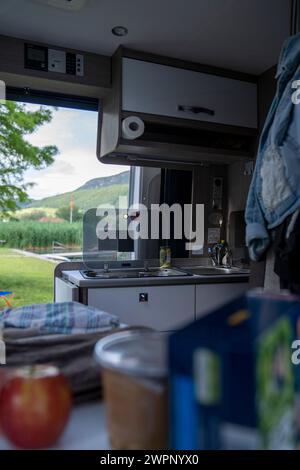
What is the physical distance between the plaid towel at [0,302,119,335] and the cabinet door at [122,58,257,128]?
64.7 inches

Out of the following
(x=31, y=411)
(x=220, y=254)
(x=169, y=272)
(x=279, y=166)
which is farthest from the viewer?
(x=220, y=254)

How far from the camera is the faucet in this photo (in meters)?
2.67

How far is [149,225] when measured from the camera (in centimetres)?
253

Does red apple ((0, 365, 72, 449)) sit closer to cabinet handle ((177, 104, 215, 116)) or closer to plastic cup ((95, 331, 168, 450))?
plastic cup ((95, 331, 168, 450))

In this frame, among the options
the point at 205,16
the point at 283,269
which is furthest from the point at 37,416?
the point at 205,16

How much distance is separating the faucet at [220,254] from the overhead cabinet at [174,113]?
61 centimetres

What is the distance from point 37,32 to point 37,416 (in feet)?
6.74

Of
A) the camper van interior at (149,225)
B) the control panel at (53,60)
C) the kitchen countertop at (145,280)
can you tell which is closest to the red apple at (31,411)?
the camper van interior at (149,225)

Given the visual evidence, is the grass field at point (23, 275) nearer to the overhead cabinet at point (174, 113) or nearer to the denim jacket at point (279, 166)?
the denim jacket at point (279, 166)

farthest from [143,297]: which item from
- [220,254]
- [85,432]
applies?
[85,432]

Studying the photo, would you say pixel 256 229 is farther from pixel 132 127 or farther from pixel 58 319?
pixel 132 127

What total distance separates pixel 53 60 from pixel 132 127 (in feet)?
1.82

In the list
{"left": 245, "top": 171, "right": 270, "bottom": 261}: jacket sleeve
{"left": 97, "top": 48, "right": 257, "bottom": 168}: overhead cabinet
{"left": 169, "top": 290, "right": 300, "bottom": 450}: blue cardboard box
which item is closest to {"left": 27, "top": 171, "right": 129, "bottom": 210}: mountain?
{"left": 97, "top": 48, "right": 257, "bottom": 168}: overhead cabinet

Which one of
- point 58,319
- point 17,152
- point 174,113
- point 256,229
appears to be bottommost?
point 58,319
